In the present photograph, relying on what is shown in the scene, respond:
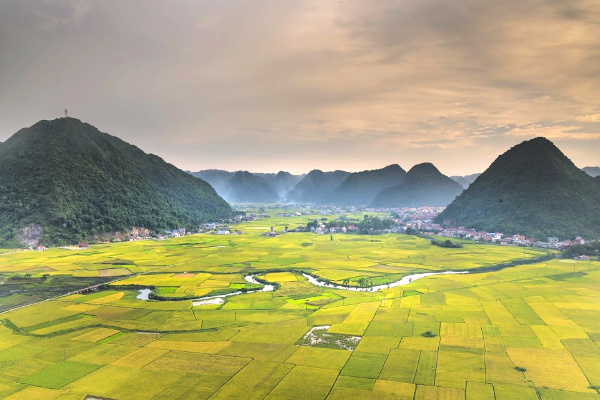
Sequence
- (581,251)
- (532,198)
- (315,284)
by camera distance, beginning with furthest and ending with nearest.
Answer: (532,198) < (581,251) < (315,284)

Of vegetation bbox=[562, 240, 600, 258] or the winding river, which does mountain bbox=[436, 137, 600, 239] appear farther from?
the winding river

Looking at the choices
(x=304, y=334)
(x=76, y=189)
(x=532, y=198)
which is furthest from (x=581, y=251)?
(x=76, y=189)

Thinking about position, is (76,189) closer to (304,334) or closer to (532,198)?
(304,334)

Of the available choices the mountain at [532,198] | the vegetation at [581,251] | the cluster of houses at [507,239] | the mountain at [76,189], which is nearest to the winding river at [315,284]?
the vegetation at [581,251]

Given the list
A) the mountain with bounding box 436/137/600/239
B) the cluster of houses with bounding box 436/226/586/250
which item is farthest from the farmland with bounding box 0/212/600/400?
the mountain with bounding box 436/137/600/239

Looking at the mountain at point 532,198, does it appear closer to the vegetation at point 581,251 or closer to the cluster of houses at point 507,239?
the cluster of houses at point 507,239

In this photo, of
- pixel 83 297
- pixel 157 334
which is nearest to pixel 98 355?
pixel 157 334
